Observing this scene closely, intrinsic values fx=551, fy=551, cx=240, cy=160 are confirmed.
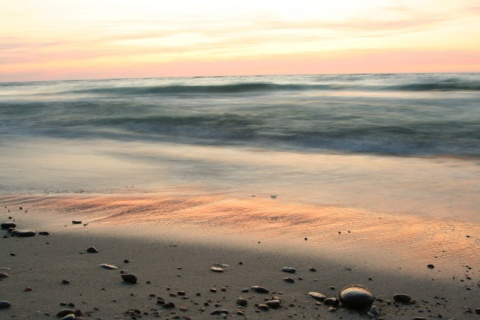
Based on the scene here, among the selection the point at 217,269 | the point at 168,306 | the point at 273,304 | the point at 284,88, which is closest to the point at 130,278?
the point at 168,306

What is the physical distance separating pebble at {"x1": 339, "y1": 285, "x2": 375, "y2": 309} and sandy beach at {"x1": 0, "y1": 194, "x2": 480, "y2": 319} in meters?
0.03

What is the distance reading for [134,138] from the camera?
11.2 metres

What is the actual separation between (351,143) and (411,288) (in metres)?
7.45

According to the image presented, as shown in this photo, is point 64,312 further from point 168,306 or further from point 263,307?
point 263,307

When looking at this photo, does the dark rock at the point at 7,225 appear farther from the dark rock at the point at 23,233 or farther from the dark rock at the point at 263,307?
the dark rock at the point at 263,307

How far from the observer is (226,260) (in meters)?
3.19

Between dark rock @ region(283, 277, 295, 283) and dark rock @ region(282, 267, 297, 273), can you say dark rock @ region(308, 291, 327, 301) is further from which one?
dark rock @ region(282, 267, 297, 273)

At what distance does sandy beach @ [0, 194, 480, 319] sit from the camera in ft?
8.24

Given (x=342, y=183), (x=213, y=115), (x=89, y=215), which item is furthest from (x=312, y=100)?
(x=89, y=215)

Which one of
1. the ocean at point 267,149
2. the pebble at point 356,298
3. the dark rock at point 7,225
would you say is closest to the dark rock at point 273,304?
the pebble at point 356,298

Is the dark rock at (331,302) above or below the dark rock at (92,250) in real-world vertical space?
below

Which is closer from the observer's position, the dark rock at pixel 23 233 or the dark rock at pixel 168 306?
the dark rock at pixel 168 306

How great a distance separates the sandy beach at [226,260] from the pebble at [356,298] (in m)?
0.03

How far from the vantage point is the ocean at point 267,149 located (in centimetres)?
537
